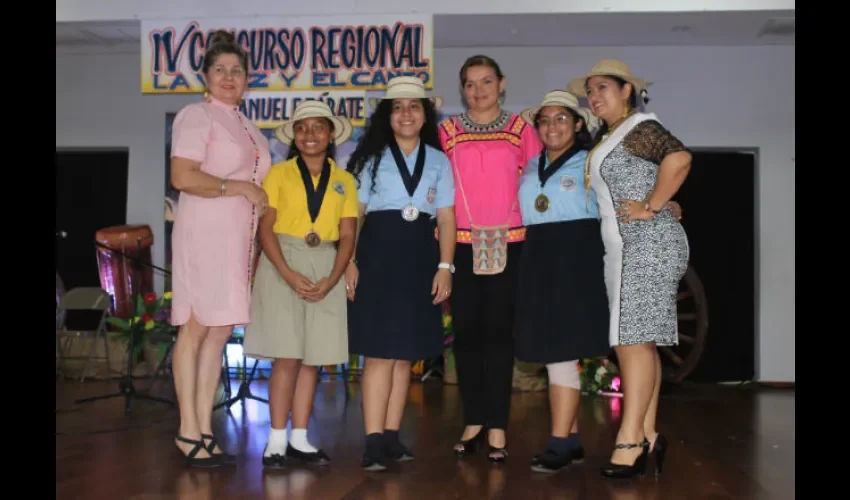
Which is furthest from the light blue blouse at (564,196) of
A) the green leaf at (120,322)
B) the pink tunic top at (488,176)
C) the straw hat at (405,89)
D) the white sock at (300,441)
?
the green leaf at (120,322)

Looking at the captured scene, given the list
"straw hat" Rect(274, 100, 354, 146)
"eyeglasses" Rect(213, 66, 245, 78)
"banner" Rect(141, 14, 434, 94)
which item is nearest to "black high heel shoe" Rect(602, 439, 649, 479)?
"straw hat" Rect(274, 100, 354, 146)

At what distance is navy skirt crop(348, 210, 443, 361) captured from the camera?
3.58 meters

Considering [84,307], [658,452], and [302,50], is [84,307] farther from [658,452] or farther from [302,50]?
[658,452]

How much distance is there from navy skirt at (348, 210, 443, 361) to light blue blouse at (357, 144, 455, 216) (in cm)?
5

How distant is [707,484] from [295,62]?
154 inches

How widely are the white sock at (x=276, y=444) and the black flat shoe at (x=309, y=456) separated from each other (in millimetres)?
54

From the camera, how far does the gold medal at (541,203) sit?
3.63m

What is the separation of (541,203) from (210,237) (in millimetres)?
1334

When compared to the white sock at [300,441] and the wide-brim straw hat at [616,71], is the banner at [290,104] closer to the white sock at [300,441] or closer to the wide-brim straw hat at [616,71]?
the wide-brim straw hat at [616,71]

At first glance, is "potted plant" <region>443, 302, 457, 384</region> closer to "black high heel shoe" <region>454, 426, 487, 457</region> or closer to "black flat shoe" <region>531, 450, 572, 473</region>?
"black high heel shoe" <region>454, 426, 487, 457</region>

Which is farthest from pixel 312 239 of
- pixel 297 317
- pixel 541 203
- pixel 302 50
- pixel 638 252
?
pixel 302 50
